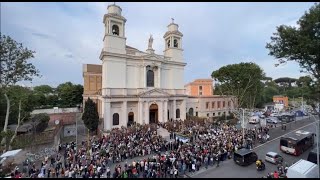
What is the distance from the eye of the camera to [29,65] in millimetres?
21641

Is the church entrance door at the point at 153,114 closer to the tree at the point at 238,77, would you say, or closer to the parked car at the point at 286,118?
the tree at the point at 238,77

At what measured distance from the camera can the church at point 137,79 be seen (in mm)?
32875

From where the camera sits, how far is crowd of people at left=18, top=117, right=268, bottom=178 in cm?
1584

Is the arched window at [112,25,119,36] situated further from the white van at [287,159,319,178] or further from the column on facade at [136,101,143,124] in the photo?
the white van at [287,159,319,178]

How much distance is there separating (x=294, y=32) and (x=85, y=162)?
19.5 m

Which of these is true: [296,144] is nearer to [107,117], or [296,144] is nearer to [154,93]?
[154,93]

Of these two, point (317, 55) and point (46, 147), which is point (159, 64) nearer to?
point (46, 147)

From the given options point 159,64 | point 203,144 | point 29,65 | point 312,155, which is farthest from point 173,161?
point 159,64

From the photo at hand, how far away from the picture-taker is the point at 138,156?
20.8 metres

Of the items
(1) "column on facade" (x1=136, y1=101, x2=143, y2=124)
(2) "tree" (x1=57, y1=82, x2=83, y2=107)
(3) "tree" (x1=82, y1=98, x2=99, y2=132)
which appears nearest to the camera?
(3) "tree" (x1=82, y1=98, x2=99, y2=132)

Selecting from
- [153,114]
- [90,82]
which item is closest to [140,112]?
[153,114]

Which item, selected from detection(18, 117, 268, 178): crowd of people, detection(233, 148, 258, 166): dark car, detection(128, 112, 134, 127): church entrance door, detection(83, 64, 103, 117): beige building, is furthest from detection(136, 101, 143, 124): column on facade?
detection(233, 148, 258, 166): dark car

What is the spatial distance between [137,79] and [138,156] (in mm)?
17804

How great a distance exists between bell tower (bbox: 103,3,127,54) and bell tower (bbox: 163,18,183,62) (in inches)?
404
